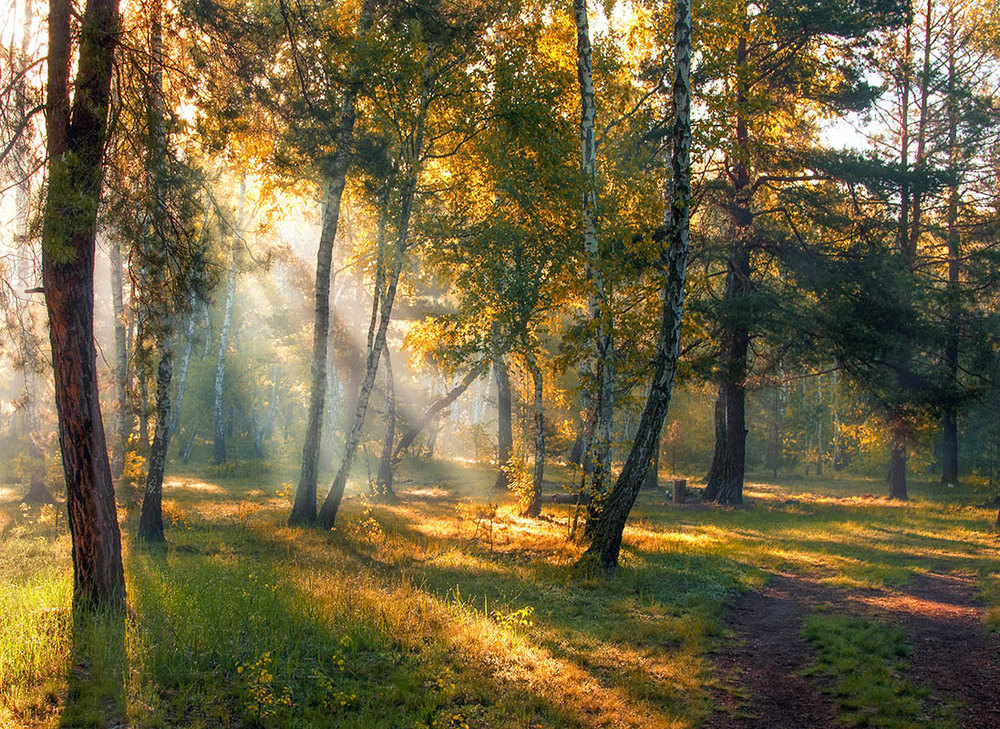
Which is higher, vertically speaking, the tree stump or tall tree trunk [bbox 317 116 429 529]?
tall tree trunk [bbox 317 116 429 529]

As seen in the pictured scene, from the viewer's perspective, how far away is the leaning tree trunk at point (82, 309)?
650 centimetres

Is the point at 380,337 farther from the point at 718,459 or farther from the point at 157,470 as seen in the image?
the point at 718,459

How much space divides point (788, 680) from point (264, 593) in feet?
16.9

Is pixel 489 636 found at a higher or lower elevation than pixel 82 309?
lower

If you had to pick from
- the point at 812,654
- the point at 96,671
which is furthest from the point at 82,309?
the point at 812,654

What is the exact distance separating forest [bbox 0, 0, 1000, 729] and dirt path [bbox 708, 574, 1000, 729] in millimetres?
59

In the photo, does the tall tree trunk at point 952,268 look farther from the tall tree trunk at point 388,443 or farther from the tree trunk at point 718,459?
the tall tree trunk at point 388,443

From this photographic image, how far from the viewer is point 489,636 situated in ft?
22.4

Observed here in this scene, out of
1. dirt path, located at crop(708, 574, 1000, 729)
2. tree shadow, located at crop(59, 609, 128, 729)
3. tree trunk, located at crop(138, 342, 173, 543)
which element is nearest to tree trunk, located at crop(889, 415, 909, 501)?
dirt path, located at crop(708, 574, 1000, 729)

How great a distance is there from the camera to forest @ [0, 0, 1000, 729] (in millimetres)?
6098

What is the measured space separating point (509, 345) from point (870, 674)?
10.1m

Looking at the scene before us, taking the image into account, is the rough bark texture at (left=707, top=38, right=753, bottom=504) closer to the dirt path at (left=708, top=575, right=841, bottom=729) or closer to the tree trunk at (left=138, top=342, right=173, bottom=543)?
the dirt path at (left=708, top=575, right=841, bottom=729)

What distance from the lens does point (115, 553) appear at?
6.83 metres

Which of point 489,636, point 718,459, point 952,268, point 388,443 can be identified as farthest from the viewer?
point 952,268
